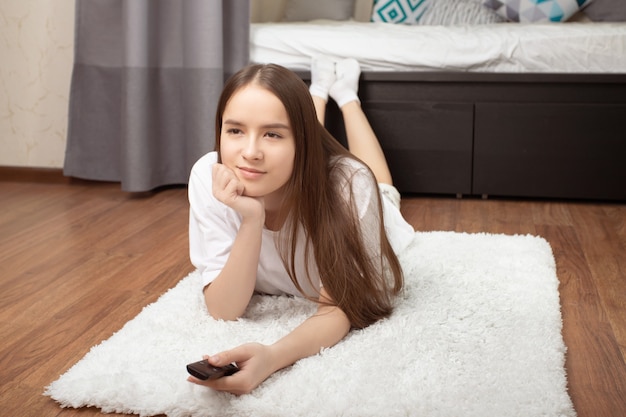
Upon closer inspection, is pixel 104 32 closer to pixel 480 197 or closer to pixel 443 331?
pixel 480 197

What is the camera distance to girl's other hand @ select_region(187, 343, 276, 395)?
1.12 metres

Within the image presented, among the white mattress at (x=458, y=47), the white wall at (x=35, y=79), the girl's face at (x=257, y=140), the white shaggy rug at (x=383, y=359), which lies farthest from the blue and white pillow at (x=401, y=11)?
the girl's face at (x=257, y=140)

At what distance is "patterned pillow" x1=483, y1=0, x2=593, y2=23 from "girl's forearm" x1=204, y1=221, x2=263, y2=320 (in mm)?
2089

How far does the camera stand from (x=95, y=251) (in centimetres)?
206

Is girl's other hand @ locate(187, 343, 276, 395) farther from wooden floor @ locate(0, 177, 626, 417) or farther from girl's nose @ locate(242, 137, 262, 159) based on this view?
girl's nose @ locate(242, 137, 262, 159)

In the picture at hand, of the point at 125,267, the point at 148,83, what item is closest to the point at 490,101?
the point at 148,83

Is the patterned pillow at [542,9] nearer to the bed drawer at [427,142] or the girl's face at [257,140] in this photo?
the bed drawer at [427,142]

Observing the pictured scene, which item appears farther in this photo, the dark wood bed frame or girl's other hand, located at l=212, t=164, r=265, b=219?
the dark wood bed frame

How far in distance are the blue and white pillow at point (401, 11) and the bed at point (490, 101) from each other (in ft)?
2.04

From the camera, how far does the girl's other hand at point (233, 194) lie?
132 centimetres

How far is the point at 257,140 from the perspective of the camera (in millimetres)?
1310

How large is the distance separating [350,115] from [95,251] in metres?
0.90

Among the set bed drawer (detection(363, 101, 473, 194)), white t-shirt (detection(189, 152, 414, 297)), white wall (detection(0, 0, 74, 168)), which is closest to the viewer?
white t-shirt (detection(189, 152, 414, 297))

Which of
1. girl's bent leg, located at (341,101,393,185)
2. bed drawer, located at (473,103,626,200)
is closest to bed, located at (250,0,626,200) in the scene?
bed drawer, located at (473,103,626,200)
